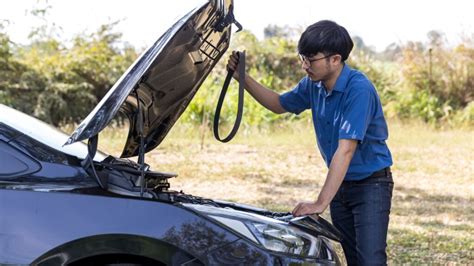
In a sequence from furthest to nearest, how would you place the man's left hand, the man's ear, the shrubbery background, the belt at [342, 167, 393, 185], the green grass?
the shrubbery background
the green grass
the belt at [342, 167, 393, 185]
the man's ear
the man's left hand

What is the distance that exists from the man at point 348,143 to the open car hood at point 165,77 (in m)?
0.31

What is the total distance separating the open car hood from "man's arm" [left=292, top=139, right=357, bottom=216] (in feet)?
2.78

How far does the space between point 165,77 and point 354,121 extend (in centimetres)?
96

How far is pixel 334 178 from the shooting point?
11.8 ft

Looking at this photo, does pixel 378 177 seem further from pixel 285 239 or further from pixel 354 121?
pixel 285 239

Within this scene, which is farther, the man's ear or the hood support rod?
the man's ear

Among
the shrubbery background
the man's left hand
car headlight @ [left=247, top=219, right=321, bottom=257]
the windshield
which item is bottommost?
car headlight @ [left=247, top=219, right=321, bottom=257]

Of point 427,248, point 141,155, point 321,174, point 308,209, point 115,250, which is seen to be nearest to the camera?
point 115,250

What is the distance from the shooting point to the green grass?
7.04 meters

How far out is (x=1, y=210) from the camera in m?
2.96

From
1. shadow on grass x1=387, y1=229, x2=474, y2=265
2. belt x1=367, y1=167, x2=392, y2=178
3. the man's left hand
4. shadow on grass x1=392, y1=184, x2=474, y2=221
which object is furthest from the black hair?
shadow on grass x1=392, y1=184, x2=474, y2=221

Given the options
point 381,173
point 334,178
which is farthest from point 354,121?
point 381,173

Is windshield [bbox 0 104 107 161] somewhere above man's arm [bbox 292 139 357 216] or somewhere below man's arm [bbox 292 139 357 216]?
above

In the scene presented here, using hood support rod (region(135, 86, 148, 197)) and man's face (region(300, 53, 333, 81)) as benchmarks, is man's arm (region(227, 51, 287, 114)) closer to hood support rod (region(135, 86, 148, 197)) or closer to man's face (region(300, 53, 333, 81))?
man's face (region(300, 53, 333, 81))
